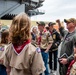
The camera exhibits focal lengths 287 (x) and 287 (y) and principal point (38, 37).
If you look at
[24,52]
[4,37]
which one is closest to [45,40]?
[4,37]

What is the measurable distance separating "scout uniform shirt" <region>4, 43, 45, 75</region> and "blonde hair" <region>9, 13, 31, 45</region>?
127 mm

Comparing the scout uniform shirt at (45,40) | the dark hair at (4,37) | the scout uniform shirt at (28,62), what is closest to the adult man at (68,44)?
the dark hair at (4,37)

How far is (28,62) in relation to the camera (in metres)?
3.64

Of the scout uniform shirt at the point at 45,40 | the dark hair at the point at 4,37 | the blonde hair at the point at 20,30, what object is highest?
the blonde hair at the point at 20,30

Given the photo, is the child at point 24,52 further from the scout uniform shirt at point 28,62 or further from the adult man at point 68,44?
the adult man at point 68,44

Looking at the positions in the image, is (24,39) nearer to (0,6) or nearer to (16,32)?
(16,32)

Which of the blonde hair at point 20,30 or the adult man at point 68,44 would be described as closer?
the blonde hair at point 20,30

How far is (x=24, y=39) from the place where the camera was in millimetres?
3637

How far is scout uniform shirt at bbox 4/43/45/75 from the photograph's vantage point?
11.9 feet

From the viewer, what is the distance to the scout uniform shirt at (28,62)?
361cm

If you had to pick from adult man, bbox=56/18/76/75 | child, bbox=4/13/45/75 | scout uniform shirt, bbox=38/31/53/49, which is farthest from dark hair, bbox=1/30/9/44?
scout uniform shirt, bbox=38/31/53/49

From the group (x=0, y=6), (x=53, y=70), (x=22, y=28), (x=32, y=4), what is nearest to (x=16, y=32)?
(x=22, y=28)

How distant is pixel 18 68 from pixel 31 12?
42.1 m

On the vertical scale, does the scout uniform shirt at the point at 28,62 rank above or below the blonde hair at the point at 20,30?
below
